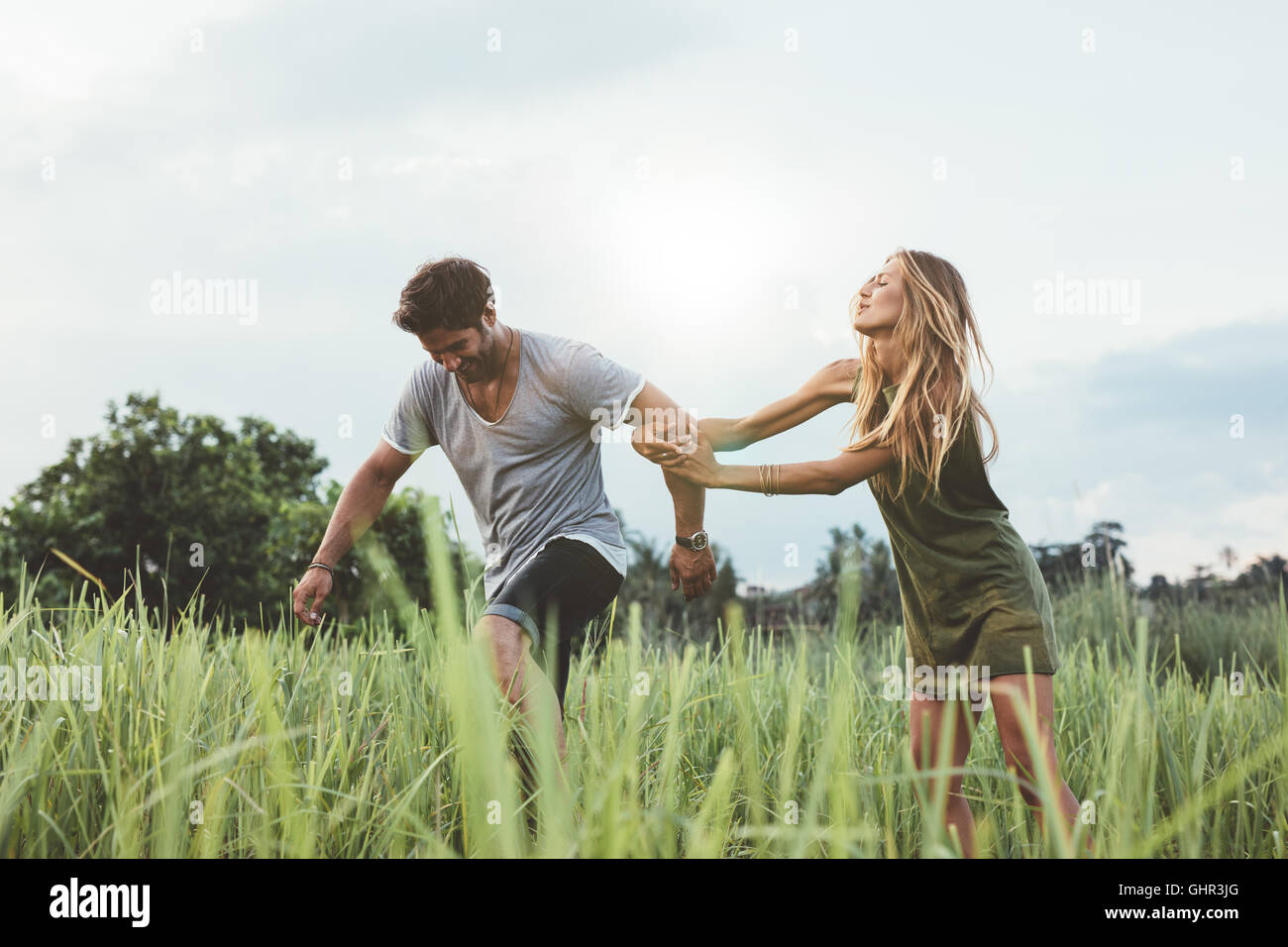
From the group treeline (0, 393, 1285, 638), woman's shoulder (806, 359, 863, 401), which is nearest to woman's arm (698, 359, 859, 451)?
woman's shoulder (806, 359, 863, 401)

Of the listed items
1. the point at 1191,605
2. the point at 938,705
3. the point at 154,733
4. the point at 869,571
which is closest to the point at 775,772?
the point at 938,705

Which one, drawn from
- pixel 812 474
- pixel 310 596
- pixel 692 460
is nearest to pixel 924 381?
pixel 812 474

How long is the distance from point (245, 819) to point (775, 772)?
1.96m

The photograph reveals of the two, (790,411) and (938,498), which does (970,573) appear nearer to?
(938,498)

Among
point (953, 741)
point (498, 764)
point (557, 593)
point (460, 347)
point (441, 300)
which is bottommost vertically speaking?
point (953, 741)

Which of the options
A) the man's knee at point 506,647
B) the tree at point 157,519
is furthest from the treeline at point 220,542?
the man's knee at point 506,647

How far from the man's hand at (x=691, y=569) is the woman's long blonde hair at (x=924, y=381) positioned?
0.79m

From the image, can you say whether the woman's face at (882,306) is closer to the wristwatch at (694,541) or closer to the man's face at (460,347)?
the wristwatch at (694,541)

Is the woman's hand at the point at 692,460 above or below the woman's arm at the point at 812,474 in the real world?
above

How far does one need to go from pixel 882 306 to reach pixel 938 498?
64cm

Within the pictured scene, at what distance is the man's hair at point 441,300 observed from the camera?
3232mm

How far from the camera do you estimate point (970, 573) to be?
2.90 m
